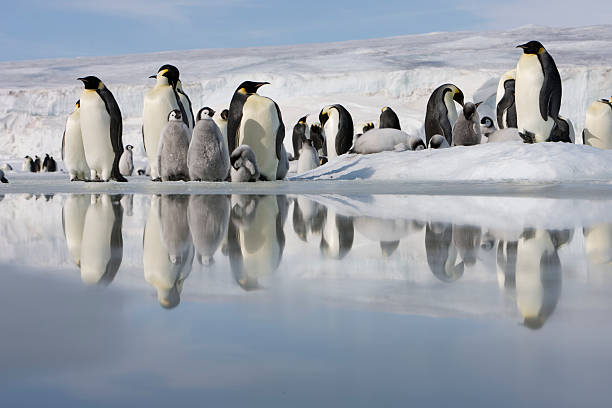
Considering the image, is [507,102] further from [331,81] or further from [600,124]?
[331,81]

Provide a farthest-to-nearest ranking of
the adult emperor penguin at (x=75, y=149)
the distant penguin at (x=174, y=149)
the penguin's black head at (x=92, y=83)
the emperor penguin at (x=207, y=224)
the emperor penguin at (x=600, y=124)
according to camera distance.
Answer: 1. the emperor penguin at (x=600, y=124)
2. the adult emperor penguin at (x=75, y=149)
3. the penguin's black head at (x=92, y=83)
4. the distant penguin at (x=174, y=149)
5. the emperor penguin at (x=207, y=224)

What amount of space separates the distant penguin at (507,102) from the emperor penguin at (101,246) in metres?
11.6

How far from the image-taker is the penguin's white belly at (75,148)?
33.4ft

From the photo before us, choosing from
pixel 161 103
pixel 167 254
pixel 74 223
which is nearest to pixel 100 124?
pixel 161 103

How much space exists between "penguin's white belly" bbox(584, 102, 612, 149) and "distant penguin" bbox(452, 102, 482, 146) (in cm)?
227

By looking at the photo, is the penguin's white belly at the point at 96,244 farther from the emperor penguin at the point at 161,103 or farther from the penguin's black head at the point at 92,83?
the emperor penguin at the point at 161,103

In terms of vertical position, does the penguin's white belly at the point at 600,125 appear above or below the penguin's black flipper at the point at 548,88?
below

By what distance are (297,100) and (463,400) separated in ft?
100

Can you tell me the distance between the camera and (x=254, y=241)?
9.82 ft

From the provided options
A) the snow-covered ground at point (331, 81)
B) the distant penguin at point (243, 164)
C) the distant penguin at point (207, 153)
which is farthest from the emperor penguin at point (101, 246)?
the snow-covered ground at point (331, 81)

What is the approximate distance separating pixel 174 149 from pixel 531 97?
5.00 metres

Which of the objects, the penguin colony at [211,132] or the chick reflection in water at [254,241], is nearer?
the chick reflection in water at [254,241]

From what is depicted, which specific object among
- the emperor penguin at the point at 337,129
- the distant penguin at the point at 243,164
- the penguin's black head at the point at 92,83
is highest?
the penguin's black head at the point at 92,83

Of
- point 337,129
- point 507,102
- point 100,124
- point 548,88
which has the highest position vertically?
point 548,88
